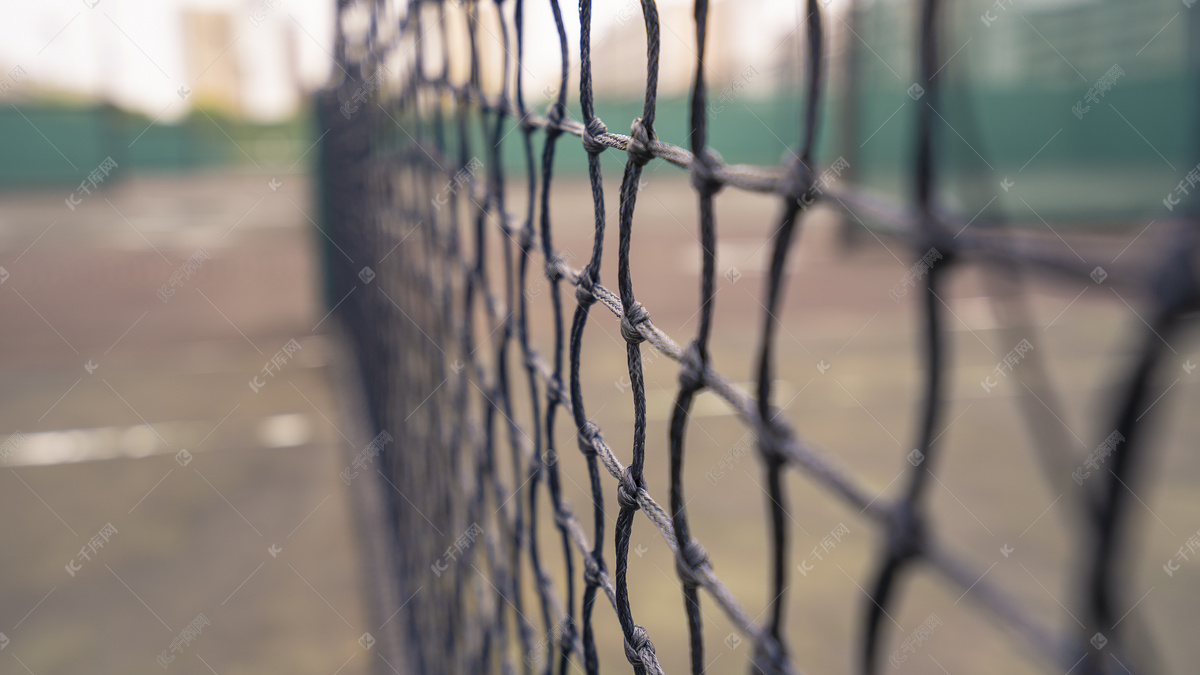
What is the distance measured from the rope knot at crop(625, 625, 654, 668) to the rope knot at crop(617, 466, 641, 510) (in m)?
0.07

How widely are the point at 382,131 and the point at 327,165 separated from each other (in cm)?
155

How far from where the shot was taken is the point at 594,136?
462 millimetres

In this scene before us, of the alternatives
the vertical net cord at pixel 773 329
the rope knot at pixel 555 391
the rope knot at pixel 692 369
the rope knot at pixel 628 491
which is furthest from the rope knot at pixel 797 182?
the rope knot at pixel 555 391

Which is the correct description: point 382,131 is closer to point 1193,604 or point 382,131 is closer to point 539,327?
point 1193,604

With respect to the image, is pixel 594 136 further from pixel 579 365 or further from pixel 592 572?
pixel 592 572

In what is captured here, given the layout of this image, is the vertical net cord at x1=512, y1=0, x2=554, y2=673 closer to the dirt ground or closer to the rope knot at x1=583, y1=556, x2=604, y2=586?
the rope knot at x1=583, y1=556, x2=604, y2=586

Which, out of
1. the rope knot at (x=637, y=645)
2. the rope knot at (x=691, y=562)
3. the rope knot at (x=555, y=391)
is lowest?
the rope knot at (x=637, y=645)

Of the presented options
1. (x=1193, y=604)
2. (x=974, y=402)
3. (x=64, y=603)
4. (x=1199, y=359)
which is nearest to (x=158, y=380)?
(x=64, y=603)

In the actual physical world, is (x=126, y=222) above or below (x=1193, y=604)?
above

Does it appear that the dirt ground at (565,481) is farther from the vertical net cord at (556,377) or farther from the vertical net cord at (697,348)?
the vertical net cord at (556,377)

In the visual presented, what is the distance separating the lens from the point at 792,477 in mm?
1850

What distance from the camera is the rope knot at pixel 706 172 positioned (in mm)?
336

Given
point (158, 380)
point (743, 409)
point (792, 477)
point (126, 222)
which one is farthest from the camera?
point (126, 222)

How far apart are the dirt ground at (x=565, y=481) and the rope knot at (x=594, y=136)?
0.63 feet
